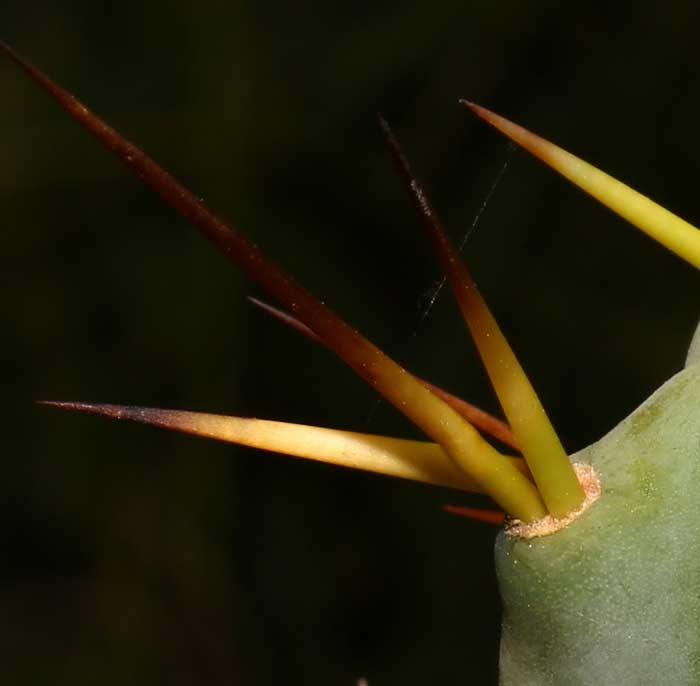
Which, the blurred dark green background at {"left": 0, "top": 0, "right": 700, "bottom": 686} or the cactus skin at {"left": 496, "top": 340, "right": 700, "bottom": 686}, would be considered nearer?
the cactus skin at {"left": 496, "top": 340, "right": 700, "bottom": 686}

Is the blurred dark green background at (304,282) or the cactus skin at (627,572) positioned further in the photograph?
the blurred dark green background at (304,282)

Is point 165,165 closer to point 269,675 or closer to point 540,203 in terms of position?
point 540,203

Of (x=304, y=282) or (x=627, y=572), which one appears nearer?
(x=627, y=572)

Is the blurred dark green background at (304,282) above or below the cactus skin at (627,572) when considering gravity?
below

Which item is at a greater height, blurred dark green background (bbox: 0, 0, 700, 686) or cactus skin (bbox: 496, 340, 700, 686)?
cactus skin (bbox: 496, 340, 700, 686)

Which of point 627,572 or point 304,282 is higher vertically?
point 627,572
